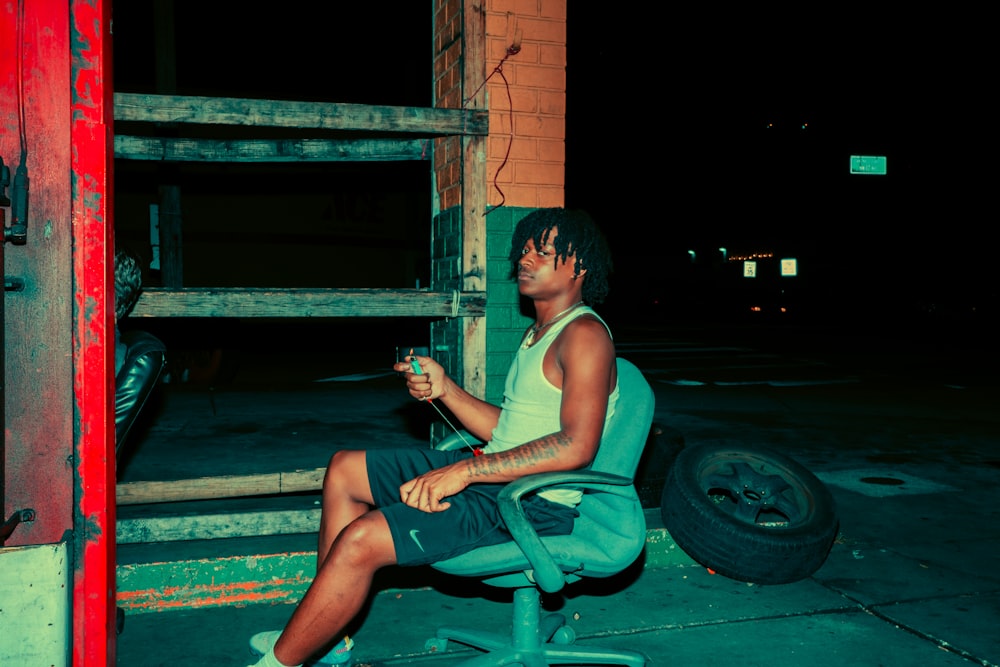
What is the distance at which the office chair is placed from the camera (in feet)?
8.16

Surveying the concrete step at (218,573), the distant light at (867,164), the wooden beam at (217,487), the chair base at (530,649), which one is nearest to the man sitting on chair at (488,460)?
the chair base at (530,649)

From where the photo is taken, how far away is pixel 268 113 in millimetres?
3992

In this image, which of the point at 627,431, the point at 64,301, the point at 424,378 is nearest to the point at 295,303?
the point at 424,378

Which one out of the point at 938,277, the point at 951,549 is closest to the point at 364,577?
the point at 951,549

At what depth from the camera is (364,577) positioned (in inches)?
99.0

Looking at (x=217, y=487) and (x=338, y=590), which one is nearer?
(x=338, y=590)

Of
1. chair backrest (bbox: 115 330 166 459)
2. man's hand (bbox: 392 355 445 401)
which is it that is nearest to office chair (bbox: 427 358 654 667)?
man's hand (bbox: 392 355 445 401)

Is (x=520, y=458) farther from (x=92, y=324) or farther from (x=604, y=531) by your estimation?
(x=92, y=324)

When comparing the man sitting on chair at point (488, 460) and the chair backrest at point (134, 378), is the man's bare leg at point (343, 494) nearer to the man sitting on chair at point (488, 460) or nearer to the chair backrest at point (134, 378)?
the man sitting on chair at point (488, 460)

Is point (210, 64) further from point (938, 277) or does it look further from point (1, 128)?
point (938, 277)

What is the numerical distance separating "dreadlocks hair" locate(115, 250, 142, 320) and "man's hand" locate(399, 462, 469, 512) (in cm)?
138

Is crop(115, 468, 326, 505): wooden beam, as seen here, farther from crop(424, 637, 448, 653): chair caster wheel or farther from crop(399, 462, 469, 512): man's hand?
crop(399, 462, 469, 512): man's hand

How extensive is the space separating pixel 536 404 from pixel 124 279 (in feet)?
5.28

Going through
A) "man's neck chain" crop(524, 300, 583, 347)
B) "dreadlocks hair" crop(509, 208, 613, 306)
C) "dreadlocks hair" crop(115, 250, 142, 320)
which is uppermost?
"dreadlocks hair" crop(509, 208, 613, 306)
